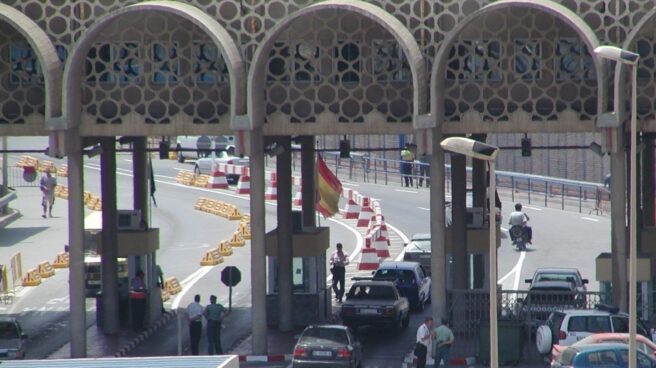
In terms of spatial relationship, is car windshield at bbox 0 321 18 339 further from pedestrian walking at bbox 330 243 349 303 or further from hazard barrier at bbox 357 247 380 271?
hazard barrier at bbox 357 247 380 271

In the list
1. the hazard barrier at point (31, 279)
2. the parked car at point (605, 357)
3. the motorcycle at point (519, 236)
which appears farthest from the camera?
the motorcycle at point (519, 236)

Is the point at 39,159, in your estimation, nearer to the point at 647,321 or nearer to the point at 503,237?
the point at 503,237

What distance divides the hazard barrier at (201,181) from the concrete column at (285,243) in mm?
34191

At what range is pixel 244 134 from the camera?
41.1 metres

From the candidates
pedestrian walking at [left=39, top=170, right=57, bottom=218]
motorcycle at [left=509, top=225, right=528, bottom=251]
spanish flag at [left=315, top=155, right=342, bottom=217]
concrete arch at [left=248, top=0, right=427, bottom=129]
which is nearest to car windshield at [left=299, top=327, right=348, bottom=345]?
concrete arch at [left=248, top=0, right=427, bottom=129]

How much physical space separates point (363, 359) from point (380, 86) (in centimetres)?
618

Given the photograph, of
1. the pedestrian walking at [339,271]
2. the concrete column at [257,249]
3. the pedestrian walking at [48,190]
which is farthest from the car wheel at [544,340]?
the pedestrian walking at [48,190]

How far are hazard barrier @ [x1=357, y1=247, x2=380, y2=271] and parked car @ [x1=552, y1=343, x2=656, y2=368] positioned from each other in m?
22.3

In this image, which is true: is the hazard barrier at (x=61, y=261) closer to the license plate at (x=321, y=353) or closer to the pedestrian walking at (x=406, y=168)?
the pedestrian walking at (x=406, y=168)

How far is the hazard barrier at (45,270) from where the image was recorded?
2223 inches

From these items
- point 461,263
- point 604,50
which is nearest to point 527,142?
point 461,263

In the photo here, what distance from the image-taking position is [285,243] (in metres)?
46.2

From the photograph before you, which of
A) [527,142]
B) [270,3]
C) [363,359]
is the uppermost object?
[270,3]

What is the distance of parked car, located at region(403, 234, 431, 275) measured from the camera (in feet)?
181
